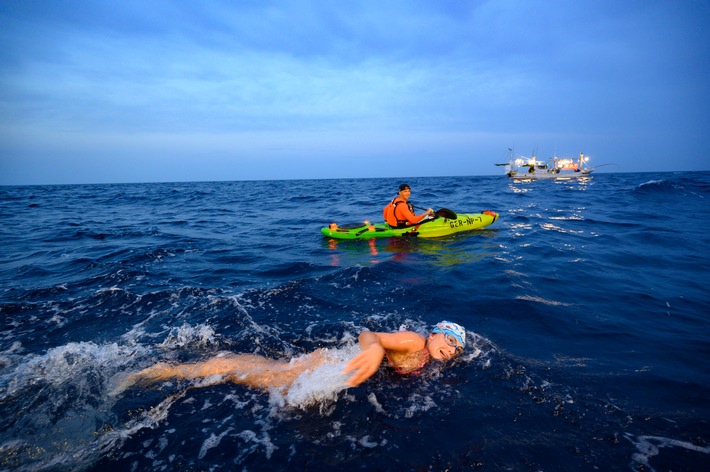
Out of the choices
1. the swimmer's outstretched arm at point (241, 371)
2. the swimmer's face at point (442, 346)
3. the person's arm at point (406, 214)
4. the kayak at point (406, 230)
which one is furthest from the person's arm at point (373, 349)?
the kayak at point (406, 230)

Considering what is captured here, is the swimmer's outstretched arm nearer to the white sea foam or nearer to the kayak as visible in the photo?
the white sea foam

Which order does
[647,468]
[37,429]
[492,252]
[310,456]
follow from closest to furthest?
[647,468] → [310,456] → [37,429] → [492,252]

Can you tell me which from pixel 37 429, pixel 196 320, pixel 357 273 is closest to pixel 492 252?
pixel 357 273

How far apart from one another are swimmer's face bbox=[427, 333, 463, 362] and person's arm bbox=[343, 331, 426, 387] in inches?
4.8

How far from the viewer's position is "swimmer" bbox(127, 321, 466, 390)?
3.57 meters

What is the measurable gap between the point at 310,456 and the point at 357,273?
5.07 metres

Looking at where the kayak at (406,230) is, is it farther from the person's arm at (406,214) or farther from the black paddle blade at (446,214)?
the person's arm at (406,214)

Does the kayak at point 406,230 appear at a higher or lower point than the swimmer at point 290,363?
higher

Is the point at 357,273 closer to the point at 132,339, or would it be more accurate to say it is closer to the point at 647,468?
the point at 132,339

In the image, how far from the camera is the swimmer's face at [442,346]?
3791 mm

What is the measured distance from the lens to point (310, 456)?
2605mm

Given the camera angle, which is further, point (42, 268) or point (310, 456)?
point (42, 268)

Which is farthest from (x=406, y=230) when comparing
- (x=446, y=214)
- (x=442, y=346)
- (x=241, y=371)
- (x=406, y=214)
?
(x=241, y=371)

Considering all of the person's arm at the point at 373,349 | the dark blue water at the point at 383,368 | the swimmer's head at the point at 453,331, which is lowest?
the dark blue water at the point at 383,368
